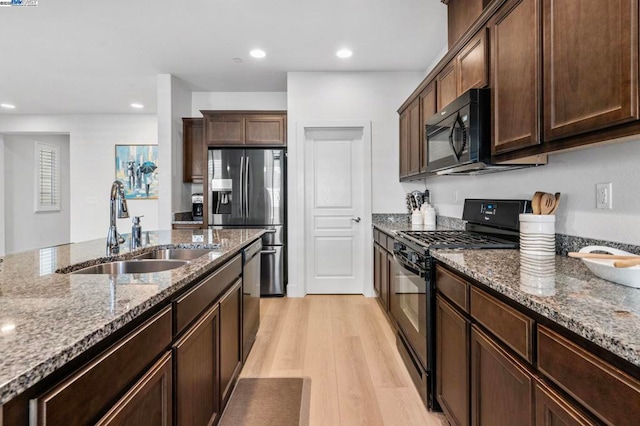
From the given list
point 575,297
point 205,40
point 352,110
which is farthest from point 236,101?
point 575,297

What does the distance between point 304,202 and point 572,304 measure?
325 cm

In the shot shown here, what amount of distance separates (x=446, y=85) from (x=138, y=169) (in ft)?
17.4

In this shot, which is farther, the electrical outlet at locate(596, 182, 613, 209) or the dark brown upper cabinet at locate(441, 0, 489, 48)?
the dark brown upper cabinet at locate(441, 0, 489, 48)

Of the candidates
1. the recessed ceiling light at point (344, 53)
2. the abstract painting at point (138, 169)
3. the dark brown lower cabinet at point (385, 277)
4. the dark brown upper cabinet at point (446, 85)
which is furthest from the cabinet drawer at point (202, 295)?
the abstract painting at point (138, 169)

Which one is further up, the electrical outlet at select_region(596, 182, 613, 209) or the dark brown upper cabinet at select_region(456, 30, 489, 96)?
the dark brown upper cabinet at select_region(456, 30, 489, 96)

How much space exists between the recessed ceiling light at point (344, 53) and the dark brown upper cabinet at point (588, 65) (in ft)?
7.75

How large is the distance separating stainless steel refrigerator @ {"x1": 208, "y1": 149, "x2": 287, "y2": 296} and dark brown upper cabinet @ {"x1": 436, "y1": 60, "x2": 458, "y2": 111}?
80.0 inches

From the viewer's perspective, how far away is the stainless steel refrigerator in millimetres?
4020

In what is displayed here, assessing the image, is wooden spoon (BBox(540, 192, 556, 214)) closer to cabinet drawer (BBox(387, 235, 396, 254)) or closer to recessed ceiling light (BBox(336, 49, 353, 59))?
cabinet drawer (BBox(387, 235, 396, 254))

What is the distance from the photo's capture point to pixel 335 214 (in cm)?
410

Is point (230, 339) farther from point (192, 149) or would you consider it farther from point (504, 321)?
point (192, 149)

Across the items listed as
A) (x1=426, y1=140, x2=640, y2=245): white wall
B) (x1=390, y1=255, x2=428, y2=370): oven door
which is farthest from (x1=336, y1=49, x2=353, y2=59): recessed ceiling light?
(x1=390, y1=255, x2=428, y2=370): oven door

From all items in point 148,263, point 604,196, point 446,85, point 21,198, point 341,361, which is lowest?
point 341,361

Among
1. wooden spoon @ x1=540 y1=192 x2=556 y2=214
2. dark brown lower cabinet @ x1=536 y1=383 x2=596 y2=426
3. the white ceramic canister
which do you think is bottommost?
dark brown lower cabinet @ x1=536 y1=383 x2=596 y2=426
